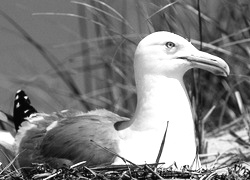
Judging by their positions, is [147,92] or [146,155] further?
[147,92]

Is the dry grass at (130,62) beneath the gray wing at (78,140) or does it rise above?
above

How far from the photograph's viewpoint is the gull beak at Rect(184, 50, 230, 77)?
5488 millimetres

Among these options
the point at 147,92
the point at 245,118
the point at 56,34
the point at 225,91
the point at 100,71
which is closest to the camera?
the point at 147,92

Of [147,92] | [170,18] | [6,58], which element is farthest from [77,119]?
[6,58]

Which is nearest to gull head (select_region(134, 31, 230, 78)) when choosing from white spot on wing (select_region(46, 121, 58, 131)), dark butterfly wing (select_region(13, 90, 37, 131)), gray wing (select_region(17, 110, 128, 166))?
gray wing (select_region(17, 110, 128, 166))

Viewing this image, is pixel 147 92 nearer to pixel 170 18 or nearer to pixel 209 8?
pixel 170 18

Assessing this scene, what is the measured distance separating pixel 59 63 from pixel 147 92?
2422 mm

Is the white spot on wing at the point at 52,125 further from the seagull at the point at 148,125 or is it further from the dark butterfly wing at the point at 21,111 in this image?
the dark butterfly wing at the point at 21,111

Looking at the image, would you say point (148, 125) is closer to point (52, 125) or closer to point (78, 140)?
point (78, 140)

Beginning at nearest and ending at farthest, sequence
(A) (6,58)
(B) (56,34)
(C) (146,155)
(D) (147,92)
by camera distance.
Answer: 1. (C) (146,155)
2. (D) (147,92)
3. (B) (56,34)
4. (A) (6,58)

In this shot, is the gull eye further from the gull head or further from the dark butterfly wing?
the dark butterfly wing

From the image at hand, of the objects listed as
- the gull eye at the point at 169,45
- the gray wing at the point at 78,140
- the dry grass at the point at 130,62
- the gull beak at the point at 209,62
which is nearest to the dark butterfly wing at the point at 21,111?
the gray wing at the point at 78,140

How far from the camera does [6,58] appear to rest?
35.3 feet

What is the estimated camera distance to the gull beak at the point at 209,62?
5.49m
